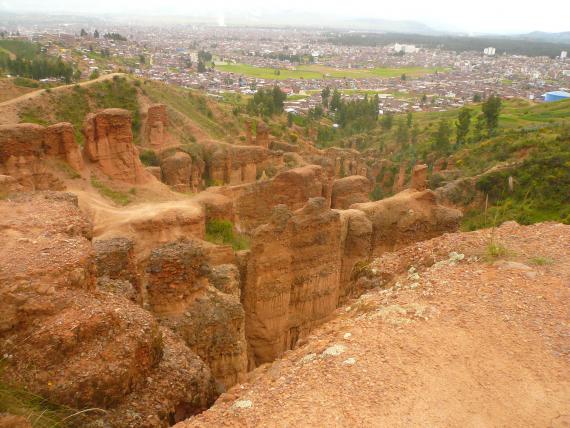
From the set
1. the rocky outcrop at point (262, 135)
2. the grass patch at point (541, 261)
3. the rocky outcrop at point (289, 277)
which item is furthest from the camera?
the rocky outcrop at point (262, 135)

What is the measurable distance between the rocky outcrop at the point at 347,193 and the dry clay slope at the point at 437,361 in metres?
24.1

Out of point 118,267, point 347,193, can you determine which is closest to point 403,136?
point 347,193

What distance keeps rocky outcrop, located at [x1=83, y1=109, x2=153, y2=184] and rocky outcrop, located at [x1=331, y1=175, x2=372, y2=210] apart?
14.4m

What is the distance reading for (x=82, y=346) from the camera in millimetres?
8758

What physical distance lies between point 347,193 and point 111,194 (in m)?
16.6

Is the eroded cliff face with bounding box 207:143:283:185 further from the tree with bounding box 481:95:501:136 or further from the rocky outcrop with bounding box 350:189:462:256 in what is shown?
the tree with bounding box 481:95:501:136

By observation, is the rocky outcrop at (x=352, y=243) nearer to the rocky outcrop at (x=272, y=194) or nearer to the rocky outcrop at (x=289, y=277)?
the rocky outcrop at (x=289, y=277)

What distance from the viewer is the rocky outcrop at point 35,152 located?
82.1 feet

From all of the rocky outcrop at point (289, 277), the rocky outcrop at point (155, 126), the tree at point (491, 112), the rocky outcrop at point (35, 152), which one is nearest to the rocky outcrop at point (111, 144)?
the rocky outcrop at point (35, 152)

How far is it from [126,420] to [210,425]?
2.14 metres

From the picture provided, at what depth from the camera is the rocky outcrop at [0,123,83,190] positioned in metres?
25.0

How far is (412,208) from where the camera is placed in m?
25.0

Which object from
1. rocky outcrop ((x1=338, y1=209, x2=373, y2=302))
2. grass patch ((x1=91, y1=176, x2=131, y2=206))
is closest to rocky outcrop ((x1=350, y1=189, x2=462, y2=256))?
rocky outcrop ((x1=338, y1=209, x2=373, y2=302))

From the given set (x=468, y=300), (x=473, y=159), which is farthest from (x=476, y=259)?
(x=473, y=159)
